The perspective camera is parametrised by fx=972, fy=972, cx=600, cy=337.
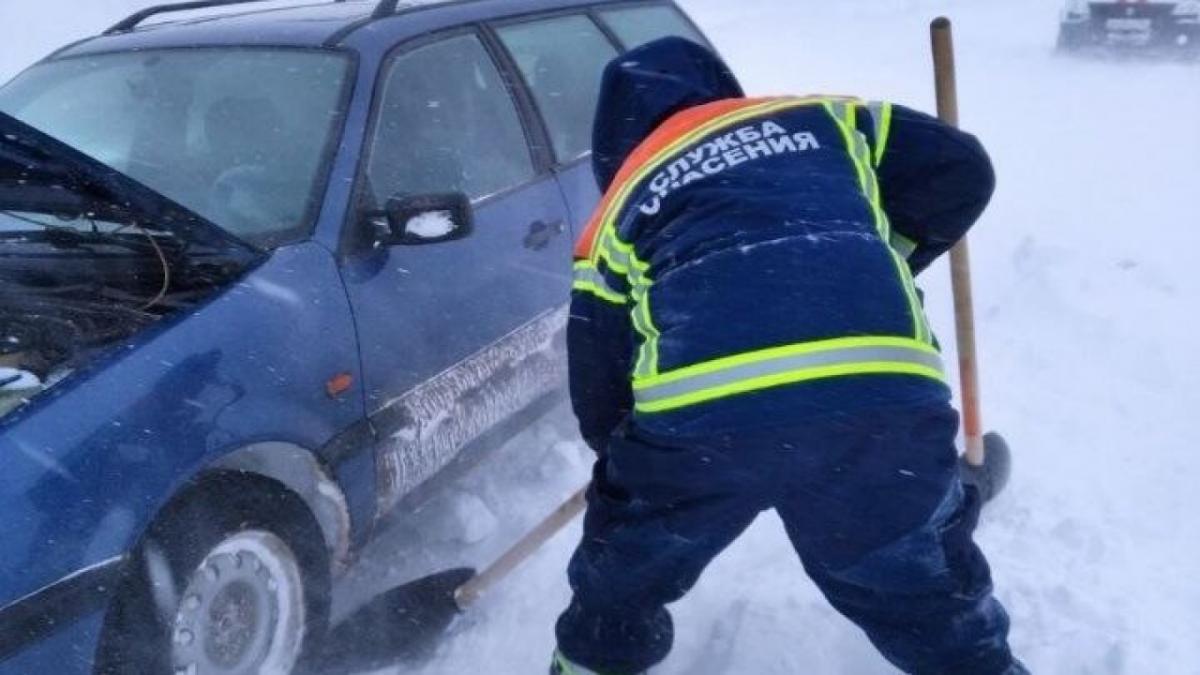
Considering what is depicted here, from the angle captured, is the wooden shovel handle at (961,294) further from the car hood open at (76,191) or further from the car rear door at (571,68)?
the car hood open at (76,191)

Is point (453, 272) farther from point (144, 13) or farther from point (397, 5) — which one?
point (144, 13)

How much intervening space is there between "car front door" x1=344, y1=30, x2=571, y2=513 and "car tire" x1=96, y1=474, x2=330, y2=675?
0.35 meters

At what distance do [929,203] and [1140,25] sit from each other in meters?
12.9

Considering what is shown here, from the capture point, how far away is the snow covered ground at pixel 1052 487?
2721 mm

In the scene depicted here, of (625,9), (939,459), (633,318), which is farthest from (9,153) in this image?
(625,9)

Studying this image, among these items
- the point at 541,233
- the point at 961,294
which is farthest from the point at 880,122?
the point at 541,233

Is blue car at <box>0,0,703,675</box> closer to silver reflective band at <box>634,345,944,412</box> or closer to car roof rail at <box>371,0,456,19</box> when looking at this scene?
car roof rail at <box>371,0,456,19</box>

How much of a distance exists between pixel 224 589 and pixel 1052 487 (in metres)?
2.73

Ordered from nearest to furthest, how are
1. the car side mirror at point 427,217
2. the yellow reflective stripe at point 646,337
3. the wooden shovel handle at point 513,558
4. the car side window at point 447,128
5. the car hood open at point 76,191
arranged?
the yellow reflective stripe at point 646,337
the car hood open at point 76,191
the car side mirror at point 427,217
the wooden shovel handle at point 513,558
the car side window at point 447,128

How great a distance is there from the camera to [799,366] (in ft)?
5.52

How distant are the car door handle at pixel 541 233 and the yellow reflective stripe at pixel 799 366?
1623 mm

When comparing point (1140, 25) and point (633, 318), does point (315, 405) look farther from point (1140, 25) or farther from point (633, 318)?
point (1140, 25)

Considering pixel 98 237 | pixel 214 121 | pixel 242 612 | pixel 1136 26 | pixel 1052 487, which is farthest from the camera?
pixel 1136 26

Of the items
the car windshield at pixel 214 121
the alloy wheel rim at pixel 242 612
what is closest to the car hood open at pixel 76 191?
the car windshield at pixel 214 121
